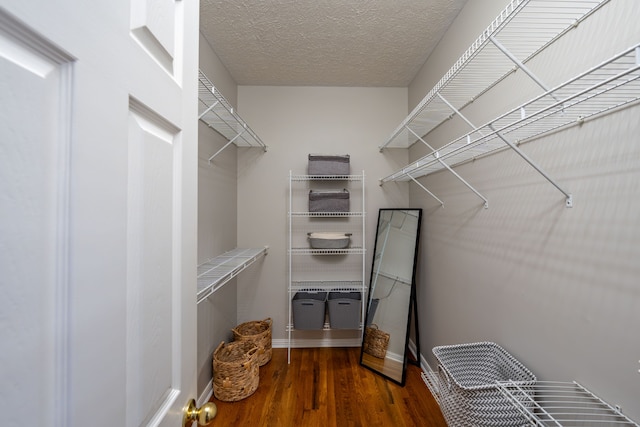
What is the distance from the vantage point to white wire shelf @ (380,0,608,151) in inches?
33.4

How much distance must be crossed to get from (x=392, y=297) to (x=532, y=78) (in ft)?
5.79

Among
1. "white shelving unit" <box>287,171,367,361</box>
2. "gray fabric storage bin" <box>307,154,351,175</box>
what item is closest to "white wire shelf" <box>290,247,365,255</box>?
"white shelving unit" <box>287,171,367,361</box>

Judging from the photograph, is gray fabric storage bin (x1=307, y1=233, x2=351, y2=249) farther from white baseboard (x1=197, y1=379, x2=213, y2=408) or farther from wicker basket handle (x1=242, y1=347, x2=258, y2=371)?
white baseboard (x1=197, y1=379, x2=213, y2=408)

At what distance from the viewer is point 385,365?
2.08 meters

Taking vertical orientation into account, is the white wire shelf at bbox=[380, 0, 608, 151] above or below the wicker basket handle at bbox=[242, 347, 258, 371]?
above

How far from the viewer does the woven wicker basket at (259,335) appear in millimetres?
2119

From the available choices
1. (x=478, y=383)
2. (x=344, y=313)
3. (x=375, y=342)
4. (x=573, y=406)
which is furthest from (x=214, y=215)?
(x=573, y=406)

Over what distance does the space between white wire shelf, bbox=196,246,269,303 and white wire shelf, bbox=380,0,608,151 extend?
1461 millimetres

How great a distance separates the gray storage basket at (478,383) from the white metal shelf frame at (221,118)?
176cm

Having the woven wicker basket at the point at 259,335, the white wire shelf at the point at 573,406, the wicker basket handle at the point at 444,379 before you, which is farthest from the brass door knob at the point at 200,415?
the woven wicker basket at the point at 259,335

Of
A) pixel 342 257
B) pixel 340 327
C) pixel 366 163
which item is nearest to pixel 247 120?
pixel 366 163

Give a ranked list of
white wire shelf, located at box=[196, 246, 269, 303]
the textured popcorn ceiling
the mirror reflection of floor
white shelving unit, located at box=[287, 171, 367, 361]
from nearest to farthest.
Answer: white wire shelf, located at box=[196, 246, 269, 303]
the textured popcorn ceiling
the mirror reflection of floor
white shelving unit, located at box=[287, 171, 367, 361]

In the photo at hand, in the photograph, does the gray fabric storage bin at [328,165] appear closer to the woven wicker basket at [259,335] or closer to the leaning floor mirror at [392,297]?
the leaning floor mirror at [392,297]

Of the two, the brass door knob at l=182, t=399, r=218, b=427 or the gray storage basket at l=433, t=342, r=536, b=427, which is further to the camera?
the gray storage basket at l=433, t=342, r=536, b=427
